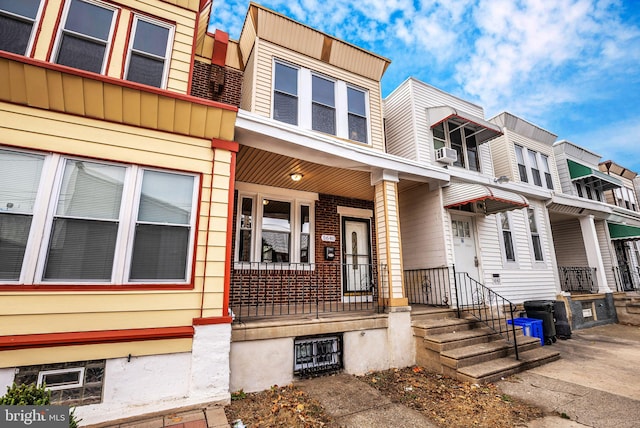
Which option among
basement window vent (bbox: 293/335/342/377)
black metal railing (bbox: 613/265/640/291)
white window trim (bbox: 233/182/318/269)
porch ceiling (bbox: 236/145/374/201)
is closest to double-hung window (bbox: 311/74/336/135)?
porch ceiling (bbox: 236/145/374/201)

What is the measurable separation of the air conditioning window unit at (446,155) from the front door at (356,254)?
2792mm

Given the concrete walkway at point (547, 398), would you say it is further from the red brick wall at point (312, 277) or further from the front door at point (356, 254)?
the front door at point (356, 254)

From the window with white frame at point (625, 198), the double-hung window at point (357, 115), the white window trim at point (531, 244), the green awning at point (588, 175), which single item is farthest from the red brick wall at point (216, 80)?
the window with white frame at point (625, 198)

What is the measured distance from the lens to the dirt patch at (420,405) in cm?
347

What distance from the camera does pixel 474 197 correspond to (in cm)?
713

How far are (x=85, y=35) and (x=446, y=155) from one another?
818 cm

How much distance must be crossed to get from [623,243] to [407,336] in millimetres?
15310

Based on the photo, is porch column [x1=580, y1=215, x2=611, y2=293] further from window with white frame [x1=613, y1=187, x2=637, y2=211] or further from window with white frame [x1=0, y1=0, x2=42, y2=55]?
window with white frame [x1=0, y1=0, x2=42, y2=55]

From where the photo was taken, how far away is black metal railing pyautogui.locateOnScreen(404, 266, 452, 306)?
718 centimetres

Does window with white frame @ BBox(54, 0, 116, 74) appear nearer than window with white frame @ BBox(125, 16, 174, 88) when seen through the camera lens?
Yes

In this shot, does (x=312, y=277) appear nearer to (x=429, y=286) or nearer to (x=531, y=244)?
(x=429, y=286)

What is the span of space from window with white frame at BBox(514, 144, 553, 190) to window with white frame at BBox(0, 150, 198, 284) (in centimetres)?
1158

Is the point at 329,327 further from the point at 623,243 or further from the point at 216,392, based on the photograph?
the point at 623,243

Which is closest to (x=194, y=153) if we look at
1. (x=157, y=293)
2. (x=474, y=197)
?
(x=157, y=293)
